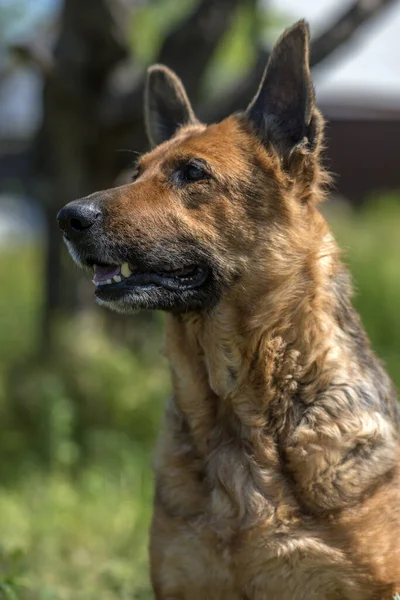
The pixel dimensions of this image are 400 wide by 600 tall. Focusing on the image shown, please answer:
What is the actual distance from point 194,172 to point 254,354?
0.84 m

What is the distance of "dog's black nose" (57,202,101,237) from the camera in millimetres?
3957

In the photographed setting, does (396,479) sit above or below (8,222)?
below

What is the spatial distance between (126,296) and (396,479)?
1.38 meters

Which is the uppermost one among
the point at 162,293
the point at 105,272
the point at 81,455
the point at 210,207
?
the point at 210,207

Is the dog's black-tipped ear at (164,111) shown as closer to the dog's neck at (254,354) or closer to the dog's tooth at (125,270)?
the dog's tooth at (125,270)

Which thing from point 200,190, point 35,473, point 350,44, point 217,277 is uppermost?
point 350,44

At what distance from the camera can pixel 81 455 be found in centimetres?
806

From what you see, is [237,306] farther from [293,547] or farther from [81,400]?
[81,400]

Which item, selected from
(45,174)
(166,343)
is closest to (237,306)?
(166,343)

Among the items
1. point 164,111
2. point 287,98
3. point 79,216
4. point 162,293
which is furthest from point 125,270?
point 164,111

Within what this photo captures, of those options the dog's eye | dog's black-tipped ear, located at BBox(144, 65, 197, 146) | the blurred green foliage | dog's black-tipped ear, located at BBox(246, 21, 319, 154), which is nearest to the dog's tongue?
the dog's eye

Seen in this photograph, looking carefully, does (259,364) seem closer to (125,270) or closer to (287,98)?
(125,270)

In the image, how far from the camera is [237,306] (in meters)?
4.15

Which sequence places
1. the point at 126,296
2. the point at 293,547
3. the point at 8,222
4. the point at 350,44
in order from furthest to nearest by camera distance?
the point at 8,222 < the point at 350,44 < the point at 126,296 < the point at 293,547
